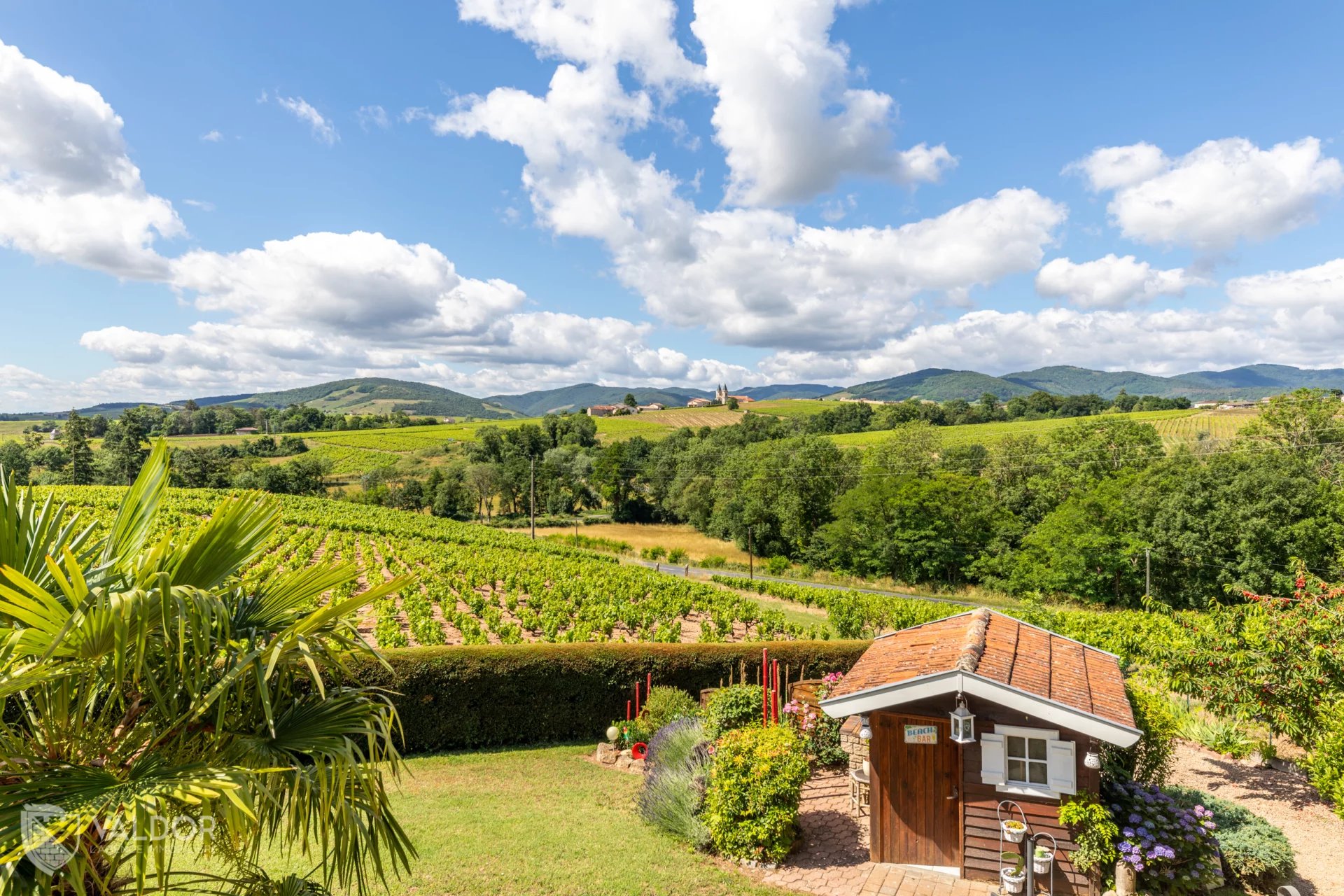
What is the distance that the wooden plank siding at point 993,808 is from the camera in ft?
24.2

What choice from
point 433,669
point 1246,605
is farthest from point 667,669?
point 1246,605

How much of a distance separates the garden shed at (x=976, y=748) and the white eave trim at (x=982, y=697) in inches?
0.4

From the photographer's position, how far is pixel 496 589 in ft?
87.1

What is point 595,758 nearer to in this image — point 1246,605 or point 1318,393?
point 1246,605

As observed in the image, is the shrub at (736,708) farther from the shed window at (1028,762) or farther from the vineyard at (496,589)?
the vineyard at (496,589)

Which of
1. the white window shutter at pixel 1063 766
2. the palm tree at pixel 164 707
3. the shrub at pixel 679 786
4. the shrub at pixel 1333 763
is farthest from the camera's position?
the shrub at pixel 679 786

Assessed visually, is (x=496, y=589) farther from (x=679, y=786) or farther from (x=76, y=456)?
(x=76, y=456)

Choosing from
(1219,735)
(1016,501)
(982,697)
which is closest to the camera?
(982,697)

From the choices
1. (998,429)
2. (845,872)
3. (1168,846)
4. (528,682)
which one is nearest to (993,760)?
(1168,846)

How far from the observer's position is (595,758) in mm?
12906

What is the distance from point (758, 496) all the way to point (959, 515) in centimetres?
1540

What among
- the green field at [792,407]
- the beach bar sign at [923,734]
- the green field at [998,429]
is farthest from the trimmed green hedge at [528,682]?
the green field at [792,407]

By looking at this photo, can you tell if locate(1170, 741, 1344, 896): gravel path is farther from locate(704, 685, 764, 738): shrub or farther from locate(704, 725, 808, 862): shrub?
locate(704, 685, 764, 738): shrub

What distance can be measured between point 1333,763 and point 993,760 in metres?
4.43
